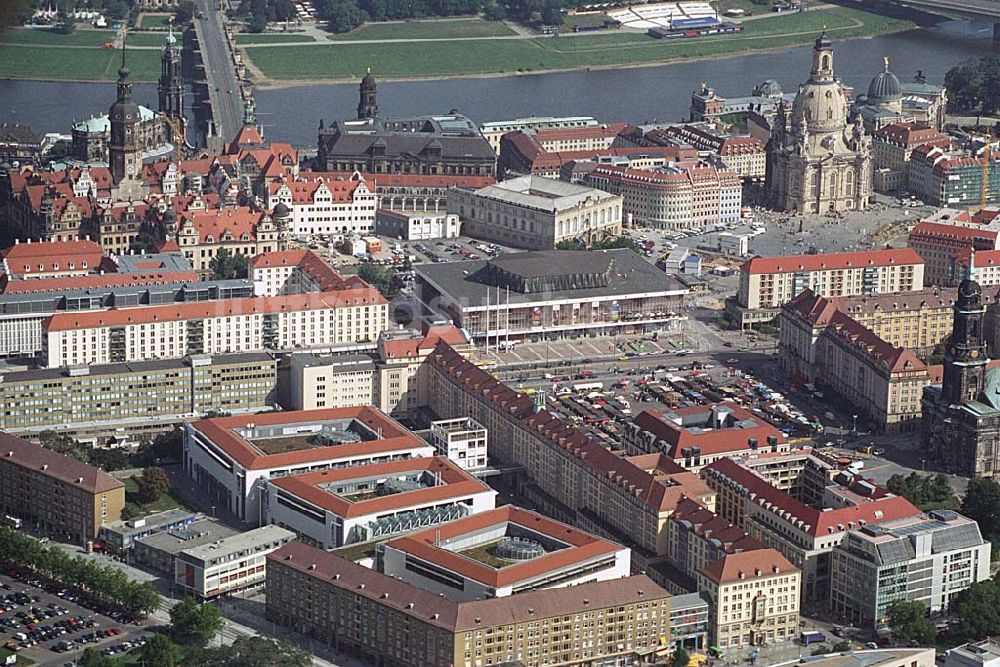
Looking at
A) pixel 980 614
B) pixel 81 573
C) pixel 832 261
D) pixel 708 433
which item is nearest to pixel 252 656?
pixel 81 573

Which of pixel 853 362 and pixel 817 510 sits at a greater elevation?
pixel 853 362

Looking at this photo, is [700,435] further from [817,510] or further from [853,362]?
[853,362]

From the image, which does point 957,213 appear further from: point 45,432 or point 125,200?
point 45,432

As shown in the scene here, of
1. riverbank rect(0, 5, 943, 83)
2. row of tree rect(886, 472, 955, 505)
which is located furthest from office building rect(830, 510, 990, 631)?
riverbank rect(0, 5, 943, 83)

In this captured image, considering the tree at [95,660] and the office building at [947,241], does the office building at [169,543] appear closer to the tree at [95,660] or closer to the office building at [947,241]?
the tree at [95,660]

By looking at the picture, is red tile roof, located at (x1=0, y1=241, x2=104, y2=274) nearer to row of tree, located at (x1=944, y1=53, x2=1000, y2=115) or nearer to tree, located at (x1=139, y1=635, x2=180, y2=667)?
tree, located at (x1=139, y1=635, x2=180, y2=667)

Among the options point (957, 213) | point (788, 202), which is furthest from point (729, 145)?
point (957, 213)
